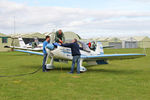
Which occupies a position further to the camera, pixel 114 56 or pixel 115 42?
pixel 115 42

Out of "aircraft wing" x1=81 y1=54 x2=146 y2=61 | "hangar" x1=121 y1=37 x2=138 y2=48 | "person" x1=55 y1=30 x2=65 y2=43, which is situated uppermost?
"hangar" x1=121 y1=37 x2=138 y2=48

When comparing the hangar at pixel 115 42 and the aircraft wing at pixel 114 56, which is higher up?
the hangar at pixel 115 42

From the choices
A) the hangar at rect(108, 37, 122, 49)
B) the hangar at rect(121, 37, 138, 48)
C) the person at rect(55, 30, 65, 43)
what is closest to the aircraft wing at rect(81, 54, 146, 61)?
the person at rect(55, 30, 65, 43)

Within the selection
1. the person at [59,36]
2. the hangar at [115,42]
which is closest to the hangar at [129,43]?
the hangar at [115,42]

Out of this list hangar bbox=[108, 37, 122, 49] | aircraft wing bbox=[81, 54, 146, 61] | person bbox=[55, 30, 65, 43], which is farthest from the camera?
hangar bbox=[108, 37, 122, 49]

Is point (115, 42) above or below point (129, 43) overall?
above

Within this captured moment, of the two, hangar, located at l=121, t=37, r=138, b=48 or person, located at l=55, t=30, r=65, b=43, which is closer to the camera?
person, located at l=55, t=30, r=65, b=43

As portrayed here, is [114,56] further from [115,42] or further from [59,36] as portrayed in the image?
[115,42]

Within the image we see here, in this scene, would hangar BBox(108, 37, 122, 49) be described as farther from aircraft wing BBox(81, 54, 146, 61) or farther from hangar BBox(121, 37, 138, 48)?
aircraft wing BBox(81, 54, 146, 61)

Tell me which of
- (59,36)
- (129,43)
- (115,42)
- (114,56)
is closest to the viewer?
(114,56)

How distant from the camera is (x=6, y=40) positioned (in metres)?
46.9

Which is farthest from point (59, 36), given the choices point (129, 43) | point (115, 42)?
point (129, 43)

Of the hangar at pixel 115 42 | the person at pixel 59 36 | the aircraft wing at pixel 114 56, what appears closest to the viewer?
the aircraft wing at pixel 114 56

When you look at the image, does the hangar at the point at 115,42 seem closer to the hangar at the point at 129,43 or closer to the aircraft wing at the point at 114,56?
the hangar at the point at 129,43
